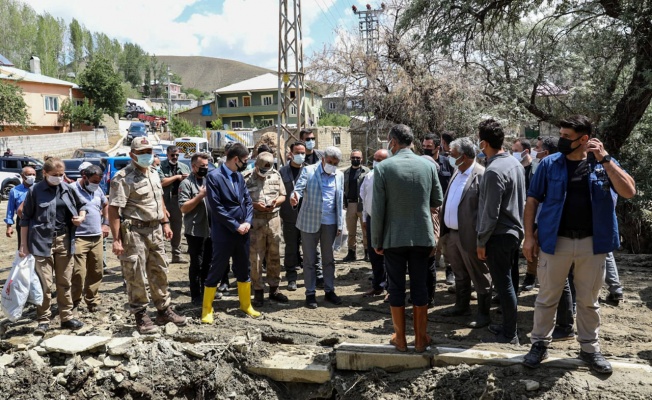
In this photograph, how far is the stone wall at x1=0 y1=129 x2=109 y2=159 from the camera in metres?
29.7

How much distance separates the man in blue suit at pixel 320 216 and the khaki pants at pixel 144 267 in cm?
168

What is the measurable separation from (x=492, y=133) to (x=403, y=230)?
116cm

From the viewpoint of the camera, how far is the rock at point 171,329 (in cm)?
534

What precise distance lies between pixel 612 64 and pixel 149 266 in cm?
1067

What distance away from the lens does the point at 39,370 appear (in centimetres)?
495

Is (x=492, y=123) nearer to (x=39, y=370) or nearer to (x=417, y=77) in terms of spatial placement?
(x=39, y=370)

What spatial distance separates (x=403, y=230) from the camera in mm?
4301

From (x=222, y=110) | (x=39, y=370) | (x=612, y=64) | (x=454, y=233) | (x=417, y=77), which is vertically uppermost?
(x=222, y=110)

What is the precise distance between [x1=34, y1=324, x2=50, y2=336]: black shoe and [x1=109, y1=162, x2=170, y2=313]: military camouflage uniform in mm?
1111

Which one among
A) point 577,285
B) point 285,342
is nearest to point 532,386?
point 577,285

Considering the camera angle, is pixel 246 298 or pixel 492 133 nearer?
pixel 492 133

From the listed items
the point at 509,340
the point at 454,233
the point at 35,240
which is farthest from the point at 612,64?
the point at 35,240

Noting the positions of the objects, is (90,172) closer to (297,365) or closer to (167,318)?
(167,318)

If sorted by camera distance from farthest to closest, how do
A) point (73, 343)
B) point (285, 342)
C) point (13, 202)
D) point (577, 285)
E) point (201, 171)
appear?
point (13, 202), point (201, 171), point (285, 342), point (73, 343), point (577, 285)
